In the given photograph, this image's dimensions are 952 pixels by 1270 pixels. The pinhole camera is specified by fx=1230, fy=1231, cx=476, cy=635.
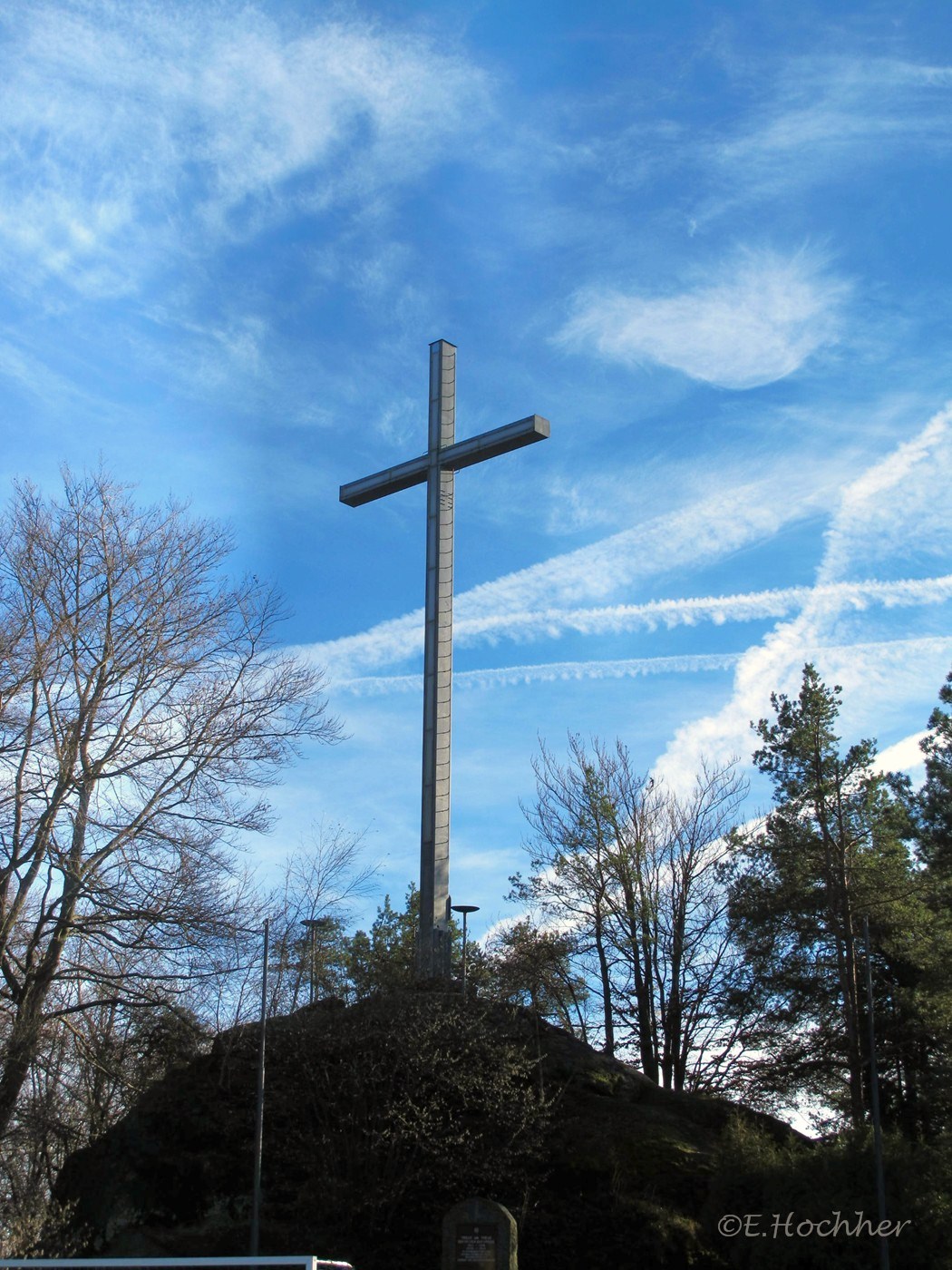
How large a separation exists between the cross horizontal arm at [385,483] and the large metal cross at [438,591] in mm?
17

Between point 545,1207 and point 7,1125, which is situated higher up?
point 7,1125

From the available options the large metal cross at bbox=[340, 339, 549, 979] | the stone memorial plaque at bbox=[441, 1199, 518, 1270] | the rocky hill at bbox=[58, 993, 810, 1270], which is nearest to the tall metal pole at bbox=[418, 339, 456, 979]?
the large metal cross at bbox=[340, 339, 549, 979]

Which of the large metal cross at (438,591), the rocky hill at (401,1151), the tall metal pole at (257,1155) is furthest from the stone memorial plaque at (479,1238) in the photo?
the large metal cross at (438,591)

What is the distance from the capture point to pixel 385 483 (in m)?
22.8

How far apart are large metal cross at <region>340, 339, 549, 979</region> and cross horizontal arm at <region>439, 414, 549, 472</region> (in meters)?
0.02

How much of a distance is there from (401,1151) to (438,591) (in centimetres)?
928

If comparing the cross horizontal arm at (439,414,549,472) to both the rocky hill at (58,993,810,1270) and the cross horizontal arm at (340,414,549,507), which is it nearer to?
the cross horizontal arm at (340,414,549,507)

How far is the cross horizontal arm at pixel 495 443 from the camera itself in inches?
812

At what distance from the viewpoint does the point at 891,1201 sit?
16531 mm

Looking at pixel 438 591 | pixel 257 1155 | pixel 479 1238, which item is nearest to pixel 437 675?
pixel 438 591

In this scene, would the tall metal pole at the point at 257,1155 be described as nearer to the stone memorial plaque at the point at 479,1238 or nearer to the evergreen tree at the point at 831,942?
the stone memorial plaque at the point at 479,1238

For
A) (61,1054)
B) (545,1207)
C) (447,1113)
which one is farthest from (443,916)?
(61,1054)

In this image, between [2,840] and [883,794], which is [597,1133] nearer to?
[2,840]

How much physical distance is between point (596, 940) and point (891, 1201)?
12.3m
